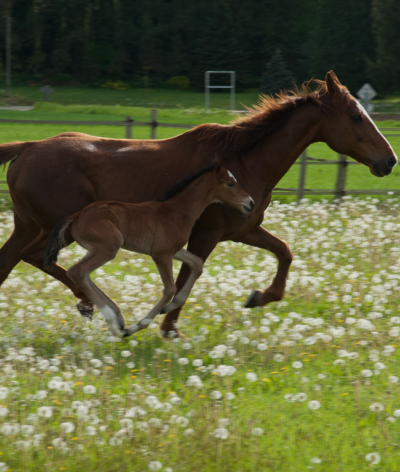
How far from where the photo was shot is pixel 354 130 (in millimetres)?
5352

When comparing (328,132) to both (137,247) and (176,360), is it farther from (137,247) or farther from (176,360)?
(176,360)

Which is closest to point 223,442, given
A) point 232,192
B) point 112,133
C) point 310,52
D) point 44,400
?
point 44,400

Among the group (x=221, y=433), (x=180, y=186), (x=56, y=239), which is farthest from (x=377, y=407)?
(x=56, y=239)

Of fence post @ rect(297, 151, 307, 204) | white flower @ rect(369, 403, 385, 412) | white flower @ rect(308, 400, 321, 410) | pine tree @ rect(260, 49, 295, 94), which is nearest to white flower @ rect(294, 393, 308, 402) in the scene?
white flower @ rect(308, 400, 321, 410)

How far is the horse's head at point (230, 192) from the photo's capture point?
513 centimetres

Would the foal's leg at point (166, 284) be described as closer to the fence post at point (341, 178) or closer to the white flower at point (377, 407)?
the white flower at point (377, 407)

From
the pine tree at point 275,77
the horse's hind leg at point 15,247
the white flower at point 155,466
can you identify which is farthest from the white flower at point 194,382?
the pine tree at point 275,77

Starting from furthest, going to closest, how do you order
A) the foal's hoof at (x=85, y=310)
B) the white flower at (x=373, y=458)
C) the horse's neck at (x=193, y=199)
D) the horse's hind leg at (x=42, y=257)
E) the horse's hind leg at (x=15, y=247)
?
the horse's hind leg at (x=15, y=247) → the horse's hind leg at (x=42, y=257) → the foal's hoof at (x=85, y=310) → the horse's neck at (x=193, y=199) → the white flower at (x=373, y=458)

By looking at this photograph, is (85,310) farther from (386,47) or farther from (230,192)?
(386,47)

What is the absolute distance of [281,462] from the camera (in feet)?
10.5

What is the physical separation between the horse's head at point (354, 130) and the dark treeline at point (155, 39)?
191ft

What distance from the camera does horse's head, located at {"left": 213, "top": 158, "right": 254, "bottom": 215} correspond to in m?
5.13

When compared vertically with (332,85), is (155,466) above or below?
below

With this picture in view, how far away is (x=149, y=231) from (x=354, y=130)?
194cm
